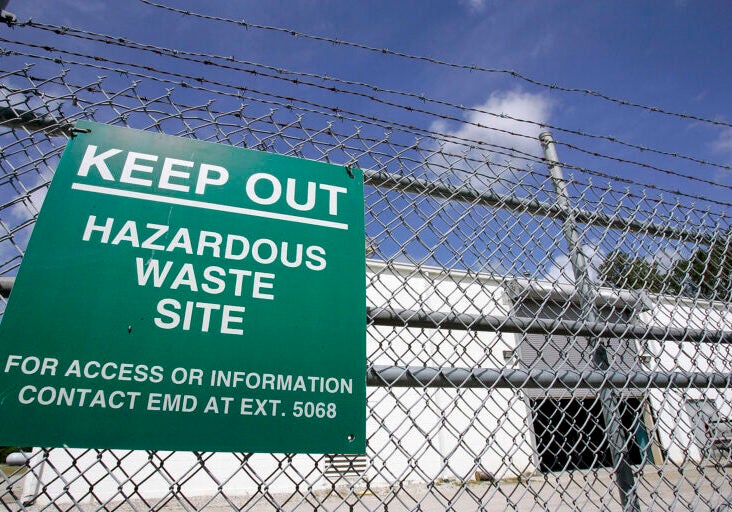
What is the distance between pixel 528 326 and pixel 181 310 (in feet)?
4.35

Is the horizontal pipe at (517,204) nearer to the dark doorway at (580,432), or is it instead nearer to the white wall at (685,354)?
the white wall at (685,354)

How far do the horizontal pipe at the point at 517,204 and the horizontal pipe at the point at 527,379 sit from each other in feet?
2.53

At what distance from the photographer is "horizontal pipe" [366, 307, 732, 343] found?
1.54m

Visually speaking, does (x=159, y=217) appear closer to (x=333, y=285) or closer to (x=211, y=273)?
(x=211, y=273)

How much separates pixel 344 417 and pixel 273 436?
206mm

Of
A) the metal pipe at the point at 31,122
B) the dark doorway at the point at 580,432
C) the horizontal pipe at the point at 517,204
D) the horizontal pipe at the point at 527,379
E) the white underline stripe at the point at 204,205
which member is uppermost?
the horizontal pipe at the point at 517,204

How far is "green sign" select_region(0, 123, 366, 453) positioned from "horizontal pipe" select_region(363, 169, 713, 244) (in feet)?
1.34

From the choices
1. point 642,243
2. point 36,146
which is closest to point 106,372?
point 36,146

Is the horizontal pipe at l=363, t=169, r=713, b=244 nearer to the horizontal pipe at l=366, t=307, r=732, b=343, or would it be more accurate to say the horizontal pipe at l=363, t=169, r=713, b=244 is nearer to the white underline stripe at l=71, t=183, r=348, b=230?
the white underline stripe at l=71, t=183, r=348, b=230

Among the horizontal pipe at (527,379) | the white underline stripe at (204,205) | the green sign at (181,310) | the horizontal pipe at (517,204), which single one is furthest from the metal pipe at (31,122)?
the horizontal pipe at (527,379)

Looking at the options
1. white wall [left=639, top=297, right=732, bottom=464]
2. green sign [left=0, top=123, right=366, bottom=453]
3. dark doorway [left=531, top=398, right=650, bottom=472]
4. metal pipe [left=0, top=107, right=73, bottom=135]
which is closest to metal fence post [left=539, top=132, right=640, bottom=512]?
dark doorway [left=531, top=398, right=650, bottom=472]

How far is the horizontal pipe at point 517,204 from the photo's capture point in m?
1.81

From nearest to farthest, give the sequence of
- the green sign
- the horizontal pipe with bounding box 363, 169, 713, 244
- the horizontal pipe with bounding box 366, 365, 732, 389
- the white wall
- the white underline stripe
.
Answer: the green sign → the white underline stripe → the horizontal pipe with bounding box 366, 365, 732, 389 → the horizontal pipe with bounding box 363, 169, 713, 244 → the white wall

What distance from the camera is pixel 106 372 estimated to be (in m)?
1.08
